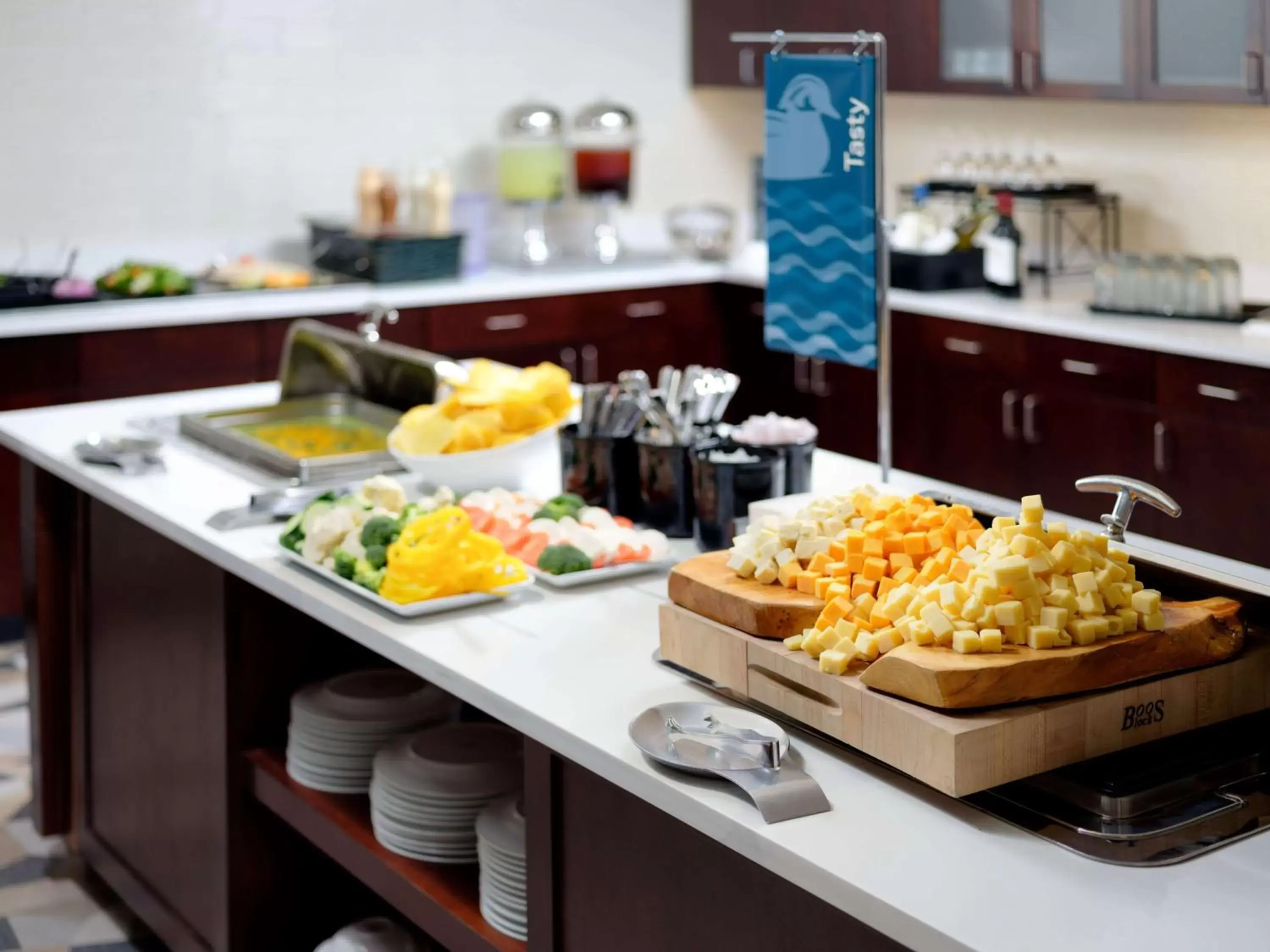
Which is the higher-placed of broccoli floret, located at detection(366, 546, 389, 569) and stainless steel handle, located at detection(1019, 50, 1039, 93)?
stainless steel handle, located at detection(1019, 50, 1039, 93)

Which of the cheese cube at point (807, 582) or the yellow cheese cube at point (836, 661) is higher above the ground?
the cheese cube at point (807, 582)

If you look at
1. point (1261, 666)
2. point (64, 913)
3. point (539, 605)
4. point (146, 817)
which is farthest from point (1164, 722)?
point (64, 913)

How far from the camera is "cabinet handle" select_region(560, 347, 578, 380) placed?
18.9ft

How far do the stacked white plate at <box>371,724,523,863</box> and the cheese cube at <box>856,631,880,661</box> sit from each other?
34.8 inches

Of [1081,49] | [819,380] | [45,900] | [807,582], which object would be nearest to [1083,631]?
[807,582]

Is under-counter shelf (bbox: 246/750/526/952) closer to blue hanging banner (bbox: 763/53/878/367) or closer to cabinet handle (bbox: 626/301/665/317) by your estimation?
blue hanging banner (bbox: 763/53/878/367)

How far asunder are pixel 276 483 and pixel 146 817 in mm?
706

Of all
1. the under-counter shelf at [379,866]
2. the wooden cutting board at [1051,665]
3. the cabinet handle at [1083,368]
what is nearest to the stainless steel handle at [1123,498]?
the wooden cutting board at [1051,665]

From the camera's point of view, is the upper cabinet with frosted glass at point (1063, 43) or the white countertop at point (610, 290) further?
the upper cabinet with frosted glass at point (1063, 43)

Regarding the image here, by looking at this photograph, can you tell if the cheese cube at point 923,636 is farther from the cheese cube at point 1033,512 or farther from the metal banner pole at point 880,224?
the metal banner pole at point 880,224

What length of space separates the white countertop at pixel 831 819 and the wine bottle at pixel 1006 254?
3.09 m

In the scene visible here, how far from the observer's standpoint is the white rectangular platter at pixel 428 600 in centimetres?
213

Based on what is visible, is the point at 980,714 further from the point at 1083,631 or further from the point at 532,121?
the point at 532,121

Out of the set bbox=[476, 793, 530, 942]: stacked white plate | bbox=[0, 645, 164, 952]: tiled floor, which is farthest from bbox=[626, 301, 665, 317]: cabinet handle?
bbox=[476, 793, 530, 942]: stacked white plate
